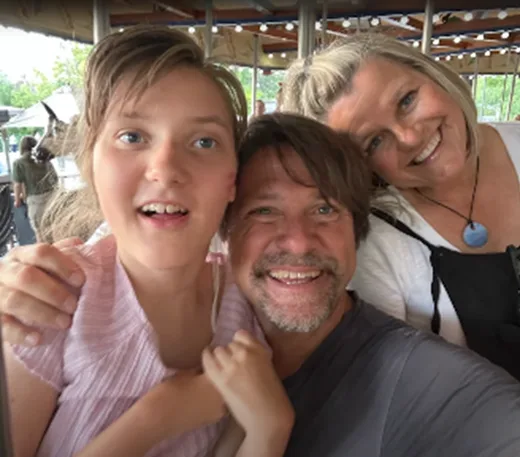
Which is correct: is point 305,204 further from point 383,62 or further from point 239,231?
point 383,62

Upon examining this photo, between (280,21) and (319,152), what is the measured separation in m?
2.09

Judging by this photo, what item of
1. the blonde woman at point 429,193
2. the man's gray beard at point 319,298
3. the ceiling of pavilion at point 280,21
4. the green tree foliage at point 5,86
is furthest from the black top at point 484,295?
the green tree foliage at point 5,86

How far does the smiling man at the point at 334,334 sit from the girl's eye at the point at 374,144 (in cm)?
17

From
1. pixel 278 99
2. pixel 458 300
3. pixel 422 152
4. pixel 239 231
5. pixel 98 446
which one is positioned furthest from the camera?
pixel 278 99

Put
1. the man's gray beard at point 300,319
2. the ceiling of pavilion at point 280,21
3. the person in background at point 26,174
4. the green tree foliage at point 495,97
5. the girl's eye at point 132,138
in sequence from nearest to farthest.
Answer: the ceiling of pavilion at point 280,21
the girl's eye at point 132,138
the man's gray beard at point 300,319
the person in background at point 26,174
the green tree foliage at point 495,97

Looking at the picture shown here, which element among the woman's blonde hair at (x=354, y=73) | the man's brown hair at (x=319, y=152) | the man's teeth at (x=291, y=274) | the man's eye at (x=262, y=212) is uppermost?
the woman's blonde hair at (x=354, y=73)

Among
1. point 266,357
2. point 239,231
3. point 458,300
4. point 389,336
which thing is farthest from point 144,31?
point 458,300

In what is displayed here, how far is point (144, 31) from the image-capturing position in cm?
94

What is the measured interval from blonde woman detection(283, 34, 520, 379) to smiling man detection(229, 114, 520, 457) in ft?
0.53

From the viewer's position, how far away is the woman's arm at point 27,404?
76cm

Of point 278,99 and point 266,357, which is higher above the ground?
point 278,99

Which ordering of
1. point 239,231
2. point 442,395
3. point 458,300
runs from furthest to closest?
point 458,300
point 239,231
point 442,395

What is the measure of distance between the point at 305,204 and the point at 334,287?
19 centimetres

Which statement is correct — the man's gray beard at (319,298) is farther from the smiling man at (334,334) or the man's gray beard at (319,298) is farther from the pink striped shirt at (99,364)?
the pink striped shirt at (99,364)
